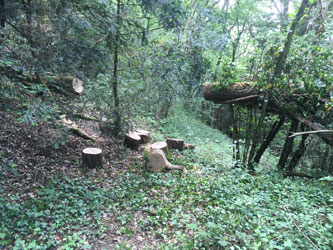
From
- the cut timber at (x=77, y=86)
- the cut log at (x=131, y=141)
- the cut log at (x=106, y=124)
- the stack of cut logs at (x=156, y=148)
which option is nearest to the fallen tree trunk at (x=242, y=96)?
the stack of cut logs at (x=156, y=148)

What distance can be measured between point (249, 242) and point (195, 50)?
675 centimetres

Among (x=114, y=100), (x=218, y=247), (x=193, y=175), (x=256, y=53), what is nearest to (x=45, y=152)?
(x=114, y=100)

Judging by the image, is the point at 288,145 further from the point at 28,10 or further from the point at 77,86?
the point at 28,10

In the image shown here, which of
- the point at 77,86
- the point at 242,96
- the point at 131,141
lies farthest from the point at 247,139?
the point at 77,86

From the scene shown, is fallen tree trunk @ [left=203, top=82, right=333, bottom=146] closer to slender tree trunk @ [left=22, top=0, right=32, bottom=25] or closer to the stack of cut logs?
the stack of cut logs

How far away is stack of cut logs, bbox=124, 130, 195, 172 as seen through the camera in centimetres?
614

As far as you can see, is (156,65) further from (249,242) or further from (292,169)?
(249,242)

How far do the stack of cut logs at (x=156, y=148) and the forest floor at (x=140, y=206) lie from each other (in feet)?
0.94

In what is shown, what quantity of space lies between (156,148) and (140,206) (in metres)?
2.28

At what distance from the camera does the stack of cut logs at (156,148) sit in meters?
6.14

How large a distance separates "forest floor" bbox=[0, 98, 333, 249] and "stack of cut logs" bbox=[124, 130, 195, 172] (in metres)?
0.29

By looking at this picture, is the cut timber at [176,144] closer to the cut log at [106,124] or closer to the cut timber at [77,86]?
the cut log at [106,124]

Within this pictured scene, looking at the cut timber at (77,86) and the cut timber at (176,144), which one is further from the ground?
the cut timber at (77,86)

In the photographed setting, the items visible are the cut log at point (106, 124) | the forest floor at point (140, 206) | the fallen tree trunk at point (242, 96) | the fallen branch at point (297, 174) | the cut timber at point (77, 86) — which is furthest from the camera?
the cut timber at point (77, 86)
